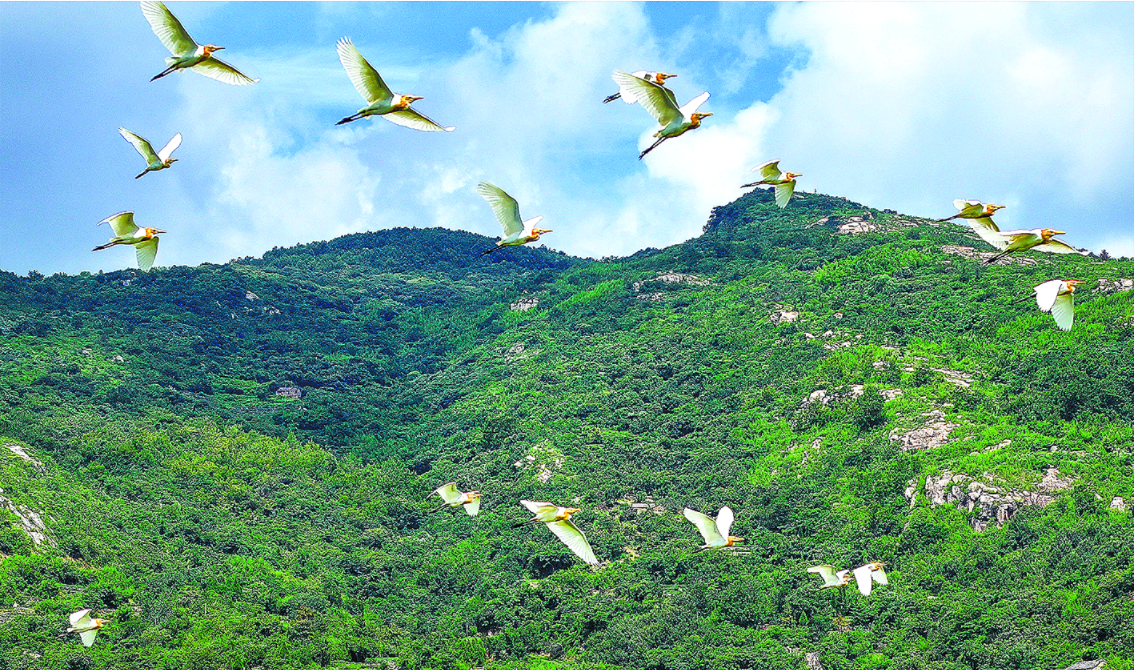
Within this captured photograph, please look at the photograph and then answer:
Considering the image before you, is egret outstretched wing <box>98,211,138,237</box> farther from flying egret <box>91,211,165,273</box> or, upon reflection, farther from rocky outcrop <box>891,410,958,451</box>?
Answer: rocky outcrop <box>891,410,958,451</box>

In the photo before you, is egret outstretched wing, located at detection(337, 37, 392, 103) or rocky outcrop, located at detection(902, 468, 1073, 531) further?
rocky outcrop, located at detection(902, 468, 1073, 531)

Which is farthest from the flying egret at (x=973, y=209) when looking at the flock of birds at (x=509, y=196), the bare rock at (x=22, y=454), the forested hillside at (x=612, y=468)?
the bare rock at (x=22, y=454)

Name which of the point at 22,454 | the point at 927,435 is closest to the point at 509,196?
the point at 927,435

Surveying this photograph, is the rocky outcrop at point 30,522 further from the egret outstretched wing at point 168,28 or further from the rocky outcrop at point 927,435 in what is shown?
the egret outstretched wing at point 168,28

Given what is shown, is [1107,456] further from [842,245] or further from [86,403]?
[86,403]

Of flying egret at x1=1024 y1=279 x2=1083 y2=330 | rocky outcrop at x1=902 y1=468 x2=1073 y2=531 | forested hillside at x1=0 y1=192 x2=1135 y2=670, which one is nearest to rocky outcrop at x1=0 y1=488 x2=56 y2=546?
forested hillside at x1=0 y1=192 x2=1135 y2=670

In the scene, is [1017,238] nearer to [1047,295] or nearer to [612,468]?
[1047,295]
